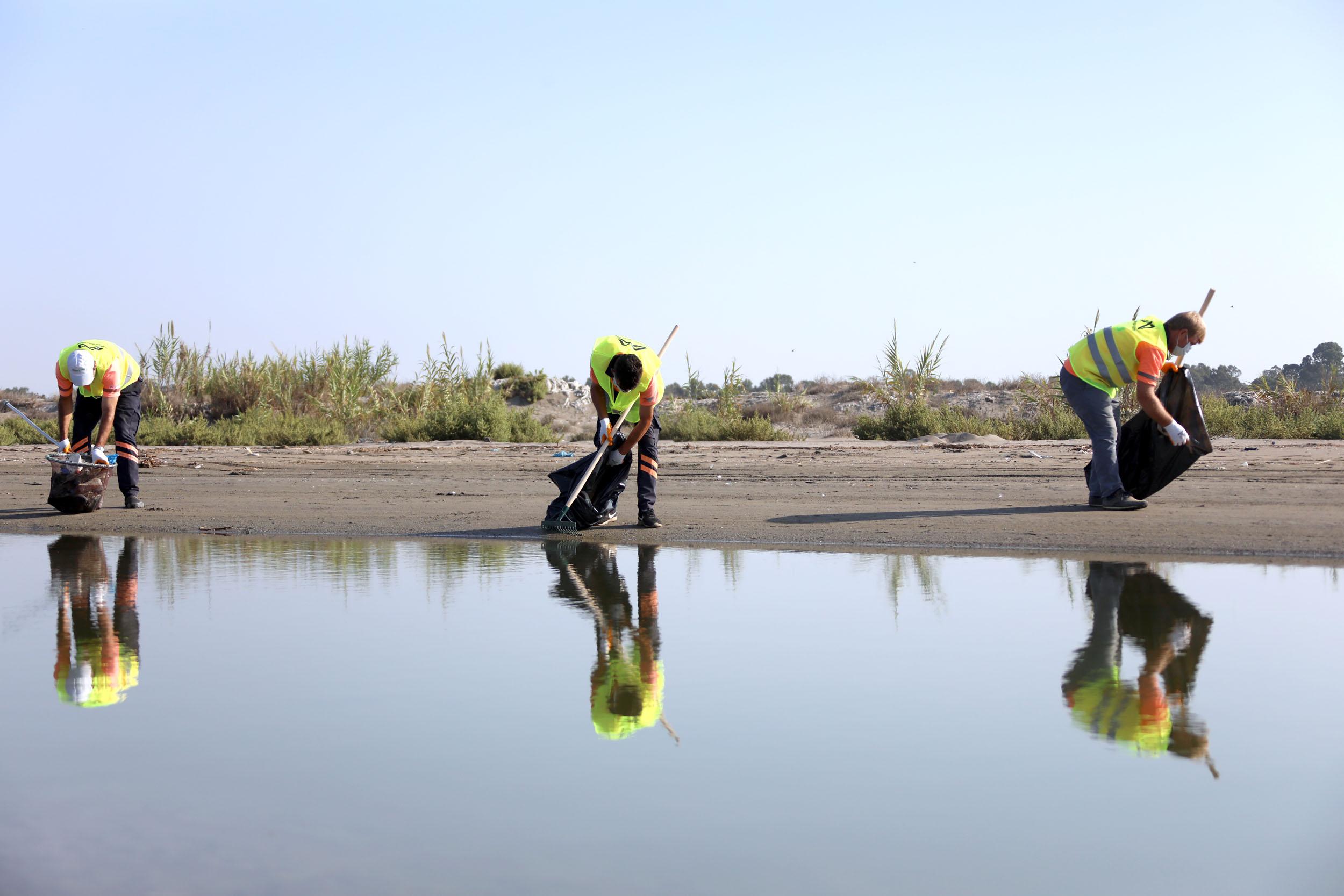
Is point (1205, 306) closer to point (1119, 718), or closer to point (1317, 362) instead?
point (1119, 718)

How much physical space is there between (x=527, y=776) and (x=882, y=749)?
3.83 ft

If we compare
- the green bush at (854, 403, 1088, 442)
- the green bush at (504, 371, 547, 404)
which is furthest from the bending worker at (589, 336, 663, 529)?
the green bush at (504, 371, 547, 404)

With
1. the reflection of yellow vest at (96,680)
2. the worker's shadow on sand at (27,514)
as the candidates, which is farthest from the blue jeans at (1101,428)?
the worker's shadow on sand at (27,514)

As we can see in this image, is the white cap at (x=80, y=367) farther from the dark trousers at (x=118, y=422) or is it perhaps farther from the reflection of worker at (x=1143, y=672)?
the reflection of worker at (x=1143, y=672)

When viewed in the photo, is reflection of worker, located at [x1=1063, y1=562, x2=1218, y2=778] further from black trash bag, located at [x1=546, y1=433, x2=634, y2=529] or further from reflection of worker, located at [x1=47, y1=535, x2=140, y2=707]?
black trash bag, located at [x1=546, y1=433, x2=634, y2=529]

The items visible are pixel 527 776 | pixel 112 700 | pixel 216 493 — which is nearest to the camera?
pixel 527 776

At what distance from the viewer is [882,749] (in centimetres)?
406

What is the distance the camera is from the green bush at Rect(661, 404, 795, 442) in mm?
19812

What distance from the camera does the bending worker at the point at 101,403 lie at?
10.5 meters

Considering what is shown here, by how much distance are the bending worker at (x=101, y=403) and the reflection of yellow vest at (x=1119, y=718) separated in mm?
8801

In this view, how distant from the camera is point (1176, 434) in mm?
9758

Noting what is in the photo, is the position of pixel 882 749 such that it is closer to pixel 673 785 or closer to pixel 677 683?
pixel 673 785

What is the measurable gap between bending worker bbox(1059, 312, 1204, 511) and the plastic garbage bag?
8555 millimetres

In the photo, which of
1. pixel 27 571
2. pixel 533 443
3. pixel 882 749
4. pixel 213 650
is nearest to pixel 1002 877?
pixel 882 749
